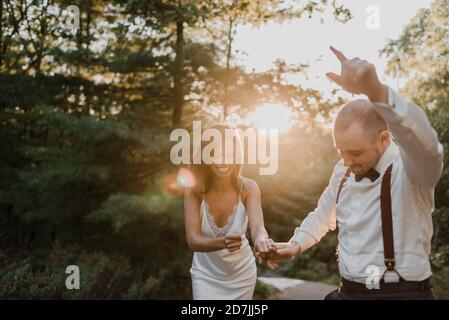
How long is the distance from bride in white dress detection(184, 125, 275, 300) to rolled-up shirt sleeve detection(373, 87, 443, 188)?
1.85 meters

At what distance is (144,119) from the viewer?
10.5 m

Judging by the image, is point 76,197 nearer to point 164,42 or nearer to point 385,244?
point 164,42

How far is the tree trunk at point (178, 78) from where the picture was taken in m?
10.0

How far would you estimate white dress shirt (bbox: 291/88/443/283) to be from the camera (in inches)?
68.7

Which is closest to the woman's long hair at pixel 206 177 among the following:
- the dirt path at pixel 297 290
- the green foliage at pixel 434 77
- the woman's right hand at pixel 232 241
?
the woman's right hand at pixel 232 241

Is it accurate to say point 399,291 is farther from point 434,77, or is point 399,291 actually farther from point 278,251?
point 434,77

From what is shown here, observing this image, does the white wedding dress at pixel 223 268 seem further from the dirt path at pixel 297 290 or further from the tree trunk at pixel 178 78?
the dirt path at pixel 297 290

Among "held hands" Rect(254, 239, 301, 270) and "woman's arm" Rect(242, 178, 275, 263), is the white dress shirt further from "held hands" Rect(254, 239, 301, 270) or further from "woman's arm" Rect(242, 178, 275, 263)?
"woman's arm" Rect(242, 178, 275, 263)

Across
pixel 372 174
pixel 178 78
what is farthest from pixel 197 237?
pixel 178 78

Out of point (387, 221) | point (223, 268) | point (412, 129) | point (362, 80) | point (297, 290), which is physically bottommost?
point (297, 290)

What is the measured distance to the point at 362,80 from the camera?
165 centimetres

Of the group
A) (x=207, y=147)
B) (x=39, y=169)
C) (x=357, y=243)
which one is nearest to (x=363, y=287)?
(x=357, y=243)

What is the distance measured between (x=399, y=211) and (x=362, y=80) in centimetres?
66

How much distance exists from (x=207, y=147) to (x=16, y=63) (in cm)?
1149
